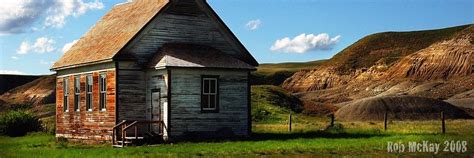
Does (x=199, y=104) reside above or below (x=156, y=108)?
above

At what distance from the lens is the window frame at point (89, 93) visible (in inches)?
1451

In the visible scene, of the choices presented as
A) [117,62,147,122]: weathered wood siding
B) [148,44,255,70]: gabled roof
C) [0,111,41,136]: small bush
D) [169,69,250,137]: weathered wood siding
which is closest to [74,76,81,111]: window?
[117,62,147,122]: weathered wood siding

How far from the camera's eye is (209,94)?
33906 mm

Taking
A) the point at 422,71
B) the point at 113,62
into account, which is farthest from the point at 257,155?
the point at 422,71

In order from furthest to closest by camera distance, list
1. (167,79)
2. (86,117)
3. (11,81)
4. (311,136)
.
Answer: (11,81) → (86,117) → (311,136) → (167,79)

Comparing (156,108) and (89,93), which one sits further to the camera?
(89,93)

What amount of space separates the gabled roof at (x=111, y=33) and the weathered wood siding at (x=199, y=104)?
338 cm

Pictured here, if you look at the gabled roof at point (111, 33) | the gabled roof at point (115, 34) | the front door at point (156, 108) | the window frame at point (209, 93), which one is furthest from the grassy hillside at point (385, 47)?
the front door at point (156, 108)

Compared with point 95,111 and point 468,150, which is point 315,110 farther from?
point 468,150

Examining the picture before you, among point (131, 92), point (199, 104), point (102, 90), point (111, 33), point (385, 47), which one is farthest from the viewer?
point (385, 47)

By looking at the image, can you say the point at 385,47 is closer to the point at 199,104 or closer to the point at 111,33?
the point at 111,33

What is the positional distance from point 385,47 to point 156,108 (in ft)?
373

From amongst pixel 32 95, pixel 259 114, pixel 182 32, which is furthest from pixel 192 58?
pixel 32 95

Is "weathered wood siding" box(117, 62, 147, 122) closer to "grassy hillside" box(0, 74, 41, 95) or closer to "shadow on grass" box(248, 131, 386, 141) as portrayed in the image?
"shadow on grass" box(248, 131, 386, 141)
